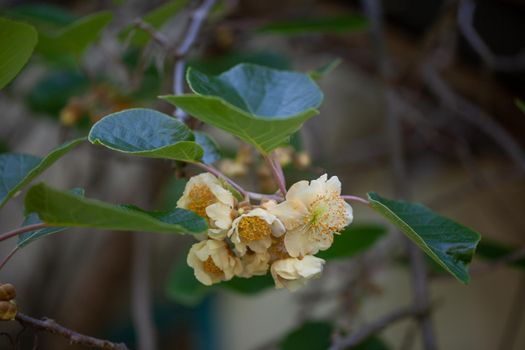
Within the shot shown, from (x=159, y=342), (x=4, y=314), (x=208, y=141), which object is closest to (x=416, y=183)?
(x=159, y=342)

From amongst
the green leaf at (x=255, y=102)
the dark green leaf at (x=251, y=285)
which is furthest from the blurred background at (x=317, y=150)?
the green leaf at (x=255, y=102)

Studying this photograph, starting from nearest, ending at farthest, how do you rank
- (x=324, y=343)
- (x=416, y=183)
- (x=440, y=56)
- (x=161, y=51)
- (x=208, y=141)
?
(x=208, y=141), (x=161, y=51), (x=324, y=343), (x=440, y=56), (x=416, y=183)

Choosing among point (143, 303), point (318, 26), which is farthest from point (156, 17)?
point (143, 303)

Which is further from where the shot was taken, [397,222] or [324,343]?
[324,343]

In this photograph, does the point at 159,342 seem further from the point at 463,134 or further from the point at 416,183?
the point at 463,134

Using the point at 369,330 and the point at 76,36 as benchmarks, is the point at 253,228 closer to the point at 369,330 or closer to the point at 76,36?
the point at 369,330

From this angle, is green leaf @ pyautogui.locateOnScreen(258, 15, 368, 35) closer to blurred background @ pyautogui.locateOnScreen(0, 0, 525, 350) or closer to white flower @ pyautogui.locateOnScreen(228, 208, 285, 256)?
blurred background @ pyautogui.locateOnScreen(0, 0, 525, 350)

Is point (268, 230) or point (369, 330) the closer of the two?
point (268, 230)
